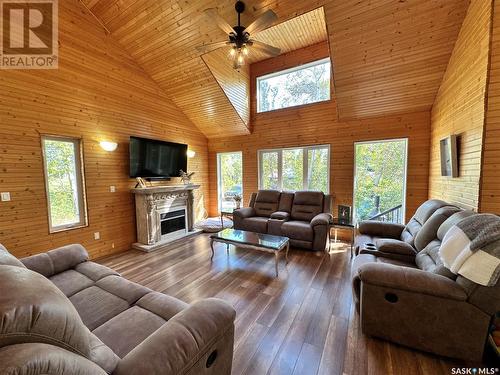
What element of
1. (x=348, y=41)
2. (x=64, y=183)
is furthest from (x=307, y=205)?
(x=64, y=183)

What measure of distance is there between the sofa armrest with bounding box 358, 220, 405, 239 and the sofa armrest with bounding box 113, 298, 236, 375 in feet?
8.86

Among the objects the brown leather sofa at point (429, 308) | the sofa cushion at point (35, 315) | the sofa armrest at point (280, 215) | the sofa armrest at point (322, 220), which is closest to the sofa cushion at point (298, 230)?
the sofa armrest at point (322, 220)

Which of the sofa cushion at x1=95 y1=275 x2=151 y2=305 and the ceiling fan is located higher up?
the ceiling fan

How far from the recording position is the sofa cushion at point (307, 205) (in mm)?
4273

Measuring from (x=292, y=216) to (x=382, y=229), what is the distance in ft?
5.55

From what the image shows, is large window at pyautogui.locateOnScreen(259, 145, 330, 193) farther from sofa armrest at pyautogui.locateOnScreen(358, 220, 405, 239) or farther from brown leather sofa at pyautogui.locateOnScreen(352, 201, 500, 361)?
brown leather sofa at pyautogui.locateOnScreen(352, 201, 500, 361)

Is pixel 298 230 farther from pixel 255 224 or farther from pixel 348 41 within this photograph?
pixel 348 41

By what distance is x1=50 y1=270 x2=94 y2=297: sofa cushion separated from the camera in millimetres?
1706

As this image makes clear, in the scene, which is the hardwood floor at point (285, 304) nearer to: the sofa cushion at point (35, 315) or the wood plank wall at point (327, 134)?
the sofa cushion at point (35, 315)

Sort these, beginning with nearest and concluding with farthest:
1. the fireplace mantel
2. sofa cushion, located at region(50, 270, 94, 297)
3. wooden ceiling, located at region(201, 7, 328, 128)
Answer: sofa cushion, located at region(50, 270, 94, 297) < wooden ceiling, located at region(201, 7, 328, 128) < the fireplace mantel

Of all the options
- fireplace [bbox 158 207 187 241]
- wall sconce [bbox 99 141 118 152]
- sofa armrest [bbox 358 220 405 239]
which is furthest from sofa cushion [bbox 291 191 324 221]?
wall sconce [bbox 99 141 118 152]

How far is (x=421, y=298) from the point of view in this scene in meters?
1.60

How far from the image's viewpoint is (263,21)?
2508mm

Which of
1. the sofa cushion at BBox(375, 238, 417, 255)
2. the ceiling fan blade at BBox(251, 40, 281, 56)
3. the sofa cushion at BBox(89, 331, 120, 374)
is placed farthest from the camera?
the ceiling fan blade at BBox(251, 40, 281, 56)
